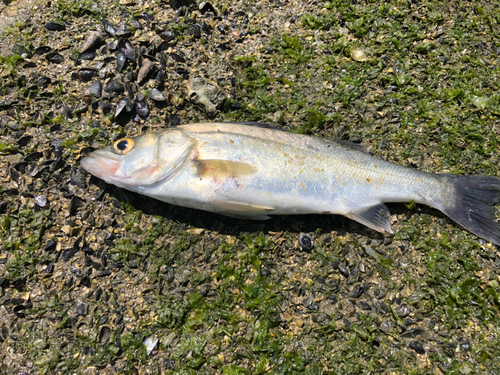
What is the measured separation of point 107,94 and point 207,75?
1.18m

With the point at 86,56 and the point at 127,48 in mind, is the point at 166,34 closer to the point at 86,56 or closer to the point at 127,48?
the point at 127,48

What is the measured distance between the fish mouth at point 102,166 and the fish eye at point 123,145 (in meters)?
0.11

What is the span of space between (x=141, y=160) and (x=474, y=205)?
353cm

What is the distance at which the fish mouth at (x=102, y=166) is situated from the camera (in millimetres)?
3096

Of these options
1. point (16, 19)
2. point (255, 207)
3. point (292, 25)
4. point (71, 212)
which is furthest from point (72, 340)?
point (292, 25)

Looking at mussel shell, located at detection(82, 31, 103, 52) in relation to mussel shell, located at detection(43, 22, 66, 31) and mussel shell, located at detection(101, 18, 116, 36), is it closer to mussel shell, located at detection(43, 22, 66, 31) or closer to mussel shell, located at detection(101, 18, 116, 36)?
mussel shell, located at detection(101, 18, 116, 36)

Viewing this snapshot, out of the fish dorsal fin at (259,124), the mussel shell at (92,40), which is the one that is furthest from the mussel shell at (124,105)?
the fish dorsal fin at (259,124)

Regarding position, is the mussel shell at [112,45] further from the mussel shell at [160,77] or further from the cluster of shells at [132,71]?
the mussel shell at [160,77]

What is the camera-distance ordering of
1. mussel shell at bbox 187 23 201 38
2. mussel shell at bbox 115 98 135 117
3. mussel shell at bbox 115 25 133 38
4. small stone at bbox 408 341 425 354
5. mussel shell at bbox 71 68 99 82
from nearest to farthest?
small stone at bbox 408 341 425 354 → mussel shell at bbox 115 98 135 117 → mussel shell at bbox 71 68 99 82 → mussel shell at bbox 115 25 133 38 → mussel shell at bbox 187 23 201 38

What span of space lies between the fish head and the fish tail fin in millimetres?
2787

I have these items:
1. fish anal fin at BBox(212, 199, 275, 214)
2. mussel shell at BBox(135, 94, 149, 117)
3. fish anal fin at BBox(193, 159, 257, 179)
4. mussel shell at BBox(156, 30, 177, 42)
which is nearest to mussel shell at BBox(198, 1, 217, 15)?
mussel shell at BBox(156, 30, 177, 42)

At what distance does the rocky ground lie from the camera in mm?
2994

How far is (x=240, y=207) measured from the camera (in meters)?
3.04

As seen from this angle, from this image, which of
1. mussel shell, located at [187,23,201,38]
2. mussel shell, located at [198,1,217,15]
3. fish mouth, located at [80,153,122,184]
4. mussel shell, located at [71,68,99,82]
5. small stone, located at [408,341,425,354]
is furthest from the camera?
mussel shell, located at [198,1,217,15]
